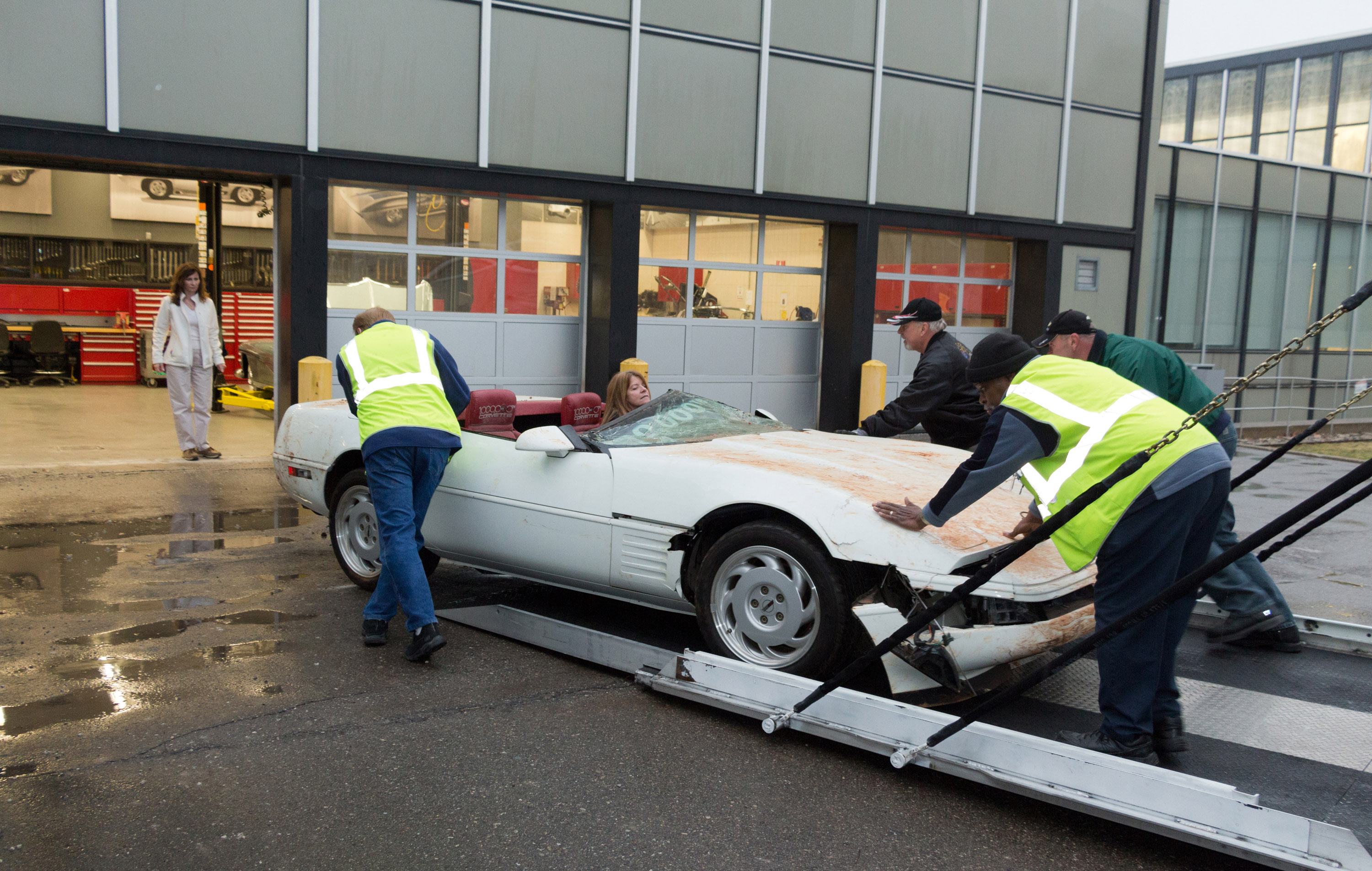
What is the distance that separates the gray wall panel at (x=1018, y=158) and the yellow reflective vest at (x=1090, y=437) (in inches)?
471

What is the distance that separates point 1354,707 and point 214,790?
4.35 m

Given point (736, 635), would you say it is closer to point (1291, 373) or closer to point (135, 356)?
point (135, 356)

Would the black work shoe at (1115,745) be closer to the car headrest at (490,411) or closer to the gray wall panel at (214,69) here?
the car headrest at (490,411)

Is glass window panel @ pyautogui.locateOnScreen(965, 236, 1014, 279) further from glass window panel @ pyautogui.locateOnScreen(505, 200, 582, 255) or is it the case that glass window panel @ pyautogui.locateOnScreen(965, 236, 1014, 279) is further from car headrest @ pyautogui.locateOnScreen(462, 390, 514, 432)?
car headrest @ pyautogui.locateOnScreen(462, 390, 514, 432)

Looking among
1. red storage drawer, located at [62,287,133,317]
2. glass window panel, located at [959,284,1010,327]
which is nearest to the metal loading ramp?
glass window panel, located at [959,284,1010,327]

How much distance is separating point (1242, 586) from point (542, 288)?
895 cm

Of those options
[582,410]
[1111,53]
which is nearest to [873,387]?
[1111,53]

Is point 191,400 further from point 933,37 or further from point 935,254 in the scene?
point 933,37

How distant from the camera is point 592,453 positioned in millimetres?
4914

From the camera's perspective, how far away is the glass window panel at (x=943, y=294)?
597 inches

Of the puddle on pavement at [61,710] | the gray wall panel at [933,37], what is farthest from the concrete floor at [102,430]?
the gray wall panel at [933,37]

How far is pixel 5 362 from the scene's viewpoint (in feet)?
58.8

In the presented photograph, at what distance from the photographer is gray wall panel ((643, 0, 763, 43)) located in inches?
484

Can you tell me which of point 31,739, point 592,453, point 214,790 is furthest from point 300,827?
point 592,453
